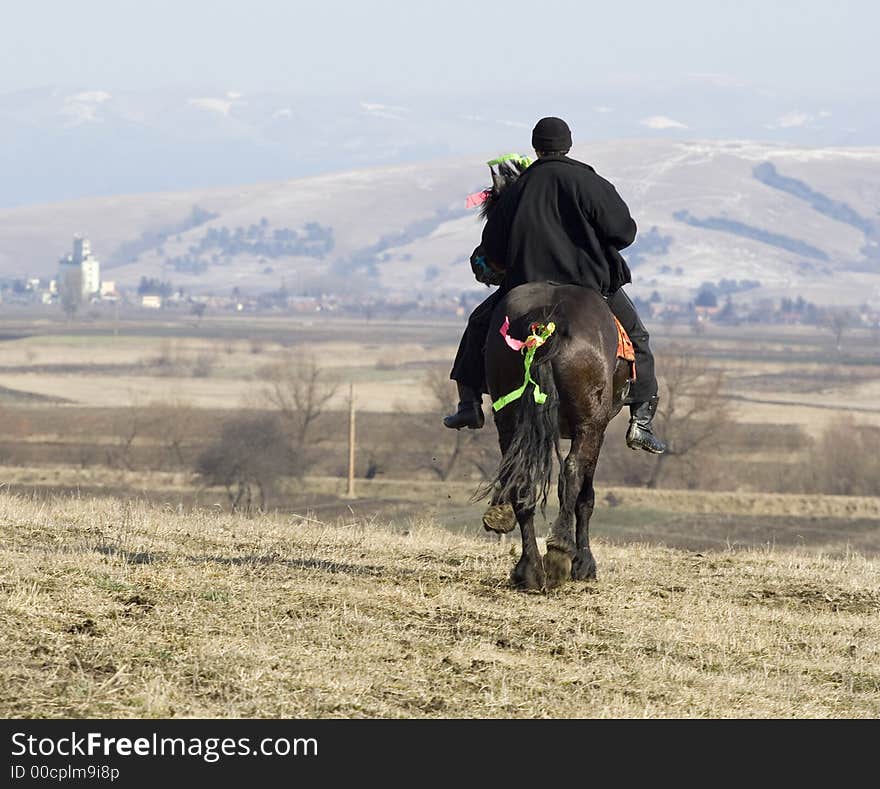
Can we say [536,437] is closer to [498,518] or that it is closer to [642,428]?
[498,518]

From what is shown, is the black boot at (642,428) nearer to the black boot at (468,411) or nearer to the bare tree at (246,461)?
the black boot at (468,411)

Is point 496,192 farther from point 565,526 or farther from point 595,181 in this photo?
point 565,526

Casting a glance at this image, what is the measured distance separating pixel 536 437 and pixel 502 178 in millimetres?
2443

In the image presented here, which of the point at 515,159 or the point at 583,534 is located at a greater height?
the point at 515,159

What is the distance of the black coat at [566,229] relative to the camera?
11.4 metres

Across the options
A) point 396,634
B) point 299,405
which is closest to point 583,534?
point 396,634

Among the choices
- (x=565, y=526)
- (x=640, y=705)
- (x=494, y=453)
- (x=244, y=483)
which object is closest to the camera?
(x=640, y=705)

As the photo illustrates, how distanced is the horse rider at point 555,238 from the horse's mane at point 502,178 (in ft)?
0.99

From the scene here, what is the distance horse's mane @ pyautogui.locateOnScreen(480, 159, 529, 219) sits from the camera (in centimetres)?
1222

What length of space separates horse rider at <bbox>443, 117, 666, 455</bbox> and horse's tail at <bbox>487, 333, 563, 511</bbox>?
0.82 metres

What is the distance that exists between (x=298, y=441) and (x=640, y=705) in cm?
7005

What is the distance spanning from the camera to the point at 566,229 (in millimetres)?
11555

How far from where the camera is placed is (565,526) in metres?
11.1

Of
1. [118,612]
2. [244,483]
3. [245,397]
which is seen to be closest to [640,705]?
[118,612]
